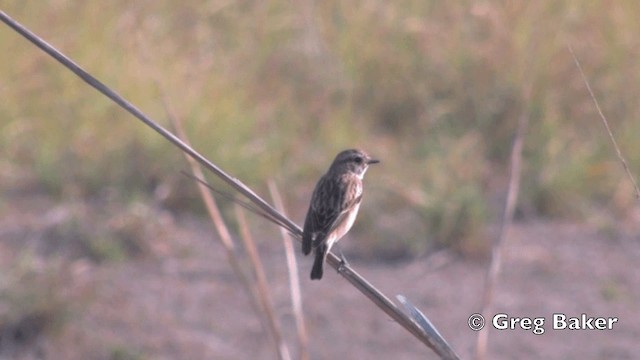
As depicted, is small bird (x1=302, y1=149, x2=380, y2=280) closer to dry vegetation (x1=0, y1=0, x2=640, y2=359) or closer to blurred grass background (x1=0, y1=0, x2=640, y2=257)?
dry vegetation (x1=0, y1=0, x2=640, y2=359)

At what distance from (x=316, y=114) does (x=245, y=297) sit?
7.67 ft

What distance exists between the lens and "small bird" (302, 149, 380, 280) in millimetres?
4191

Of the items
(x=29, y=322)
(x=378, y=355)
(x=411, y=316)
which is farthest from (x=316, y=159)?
(x=411, y=316)

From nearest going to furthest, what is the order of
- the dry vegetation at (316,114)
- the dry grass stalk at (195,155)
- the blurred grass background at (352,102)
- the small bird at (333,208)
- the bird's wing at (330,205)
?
the dry grass stalk at (195,155) < the small bird at (333,208) < the bird's wing at (330,205) < the dry vegetation at (316,114) < the blurred grass background at (352,102)

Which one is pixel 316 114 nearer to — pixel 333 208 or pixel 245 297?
pixel 245 297

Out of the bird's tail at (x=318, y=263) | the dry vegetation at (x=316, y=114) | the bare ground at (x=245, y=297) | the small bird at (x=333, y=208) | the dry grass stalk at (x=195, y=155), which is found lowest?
the dry grass stalk at (x=195, y=155)

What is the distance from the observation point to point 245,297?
21.9ft

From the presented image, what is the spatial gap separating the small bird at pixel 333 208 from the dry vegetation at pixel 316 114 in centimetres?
160

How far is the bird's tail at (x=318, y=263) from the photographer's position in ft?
13.4

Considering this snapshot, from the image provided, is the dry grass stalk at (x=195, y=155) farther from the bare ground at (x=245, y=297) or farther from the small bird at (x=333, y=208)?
the bare ground at (x=245, y=297)

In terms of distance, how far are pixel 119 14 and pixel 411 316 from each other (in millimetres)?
6766

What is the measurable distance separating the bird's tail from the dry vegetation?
2.00 meters

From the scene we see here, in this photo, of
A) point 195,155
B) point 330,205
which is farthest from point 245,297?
point 195,155

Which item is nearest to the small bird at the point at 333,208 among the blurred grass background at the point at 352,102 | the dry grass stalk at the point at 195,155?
the dry grass stalk at the point at 195,155
